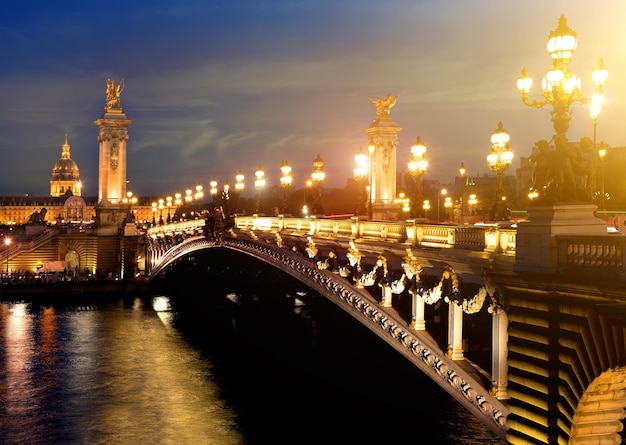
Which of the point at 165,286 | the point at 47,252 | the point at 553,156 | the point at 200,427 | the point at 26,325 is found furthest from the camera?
the point at 47,252

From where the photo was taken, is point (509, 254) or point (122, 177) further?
point (122, 177)

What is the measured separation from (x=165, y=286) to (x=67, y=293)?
32.5 feet

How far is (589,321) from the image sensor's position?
13562 millimetres

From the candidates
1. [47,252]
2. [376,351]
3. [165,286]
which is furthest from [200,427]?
[47,252]

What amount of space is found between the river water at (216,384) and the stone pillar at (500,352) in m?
8.23

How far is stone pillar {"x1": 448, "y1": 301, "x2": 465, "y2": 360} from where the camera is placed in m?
20.4

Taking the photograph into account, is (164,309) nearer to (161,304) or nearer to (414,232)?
(161,304)

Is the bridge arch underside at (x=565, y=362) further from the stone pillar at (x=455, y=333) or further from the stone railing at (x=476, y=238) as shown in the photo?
the stone pillar at (x=455, y=333)

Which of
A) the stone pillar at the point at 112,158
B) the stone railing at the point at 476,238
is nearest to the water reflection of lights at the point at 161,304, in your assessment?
the stone pillar at the point at 112,158

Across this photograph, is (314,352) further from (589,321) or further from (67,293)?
(67,293)

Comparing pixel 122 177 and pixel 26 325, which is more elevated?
pixel 122 177

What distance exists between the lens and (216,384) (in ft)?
116

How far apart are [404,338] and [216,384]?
1413cm

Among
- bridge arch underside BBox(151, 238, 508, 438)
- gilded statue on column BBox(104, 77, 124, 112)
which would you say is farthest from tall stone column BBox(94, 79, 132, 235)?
bridge arch underside BBox(151, 238, 508, 438)
